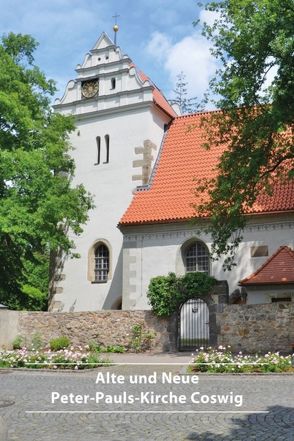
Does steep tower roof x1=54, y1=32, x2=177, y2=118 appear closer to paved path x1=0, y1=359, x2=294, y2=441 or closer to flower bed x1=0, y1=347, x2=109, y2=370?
flower bed x1=0, y1=347, x2=109, y2=370

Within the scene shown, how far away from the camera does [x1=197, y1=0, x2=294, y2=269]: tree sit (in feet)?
49.2

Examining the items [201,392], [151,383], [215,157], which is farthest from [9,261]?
[201,392]

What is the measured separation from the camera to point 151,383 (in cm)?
1186

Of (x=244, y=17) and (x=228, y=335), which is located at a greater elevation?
(x=244, y=17)

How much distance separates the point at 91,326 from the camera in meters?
21.1

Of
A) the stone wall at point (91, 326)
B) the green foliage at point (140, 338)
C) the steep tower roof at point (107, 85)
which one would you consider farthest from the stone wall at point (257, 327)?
the steep tower roof at point (107, 85)

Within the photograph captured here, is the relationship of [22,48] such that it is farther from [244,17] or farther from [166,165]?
[244,17]

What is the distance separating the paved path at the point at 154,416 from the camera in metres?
6.75

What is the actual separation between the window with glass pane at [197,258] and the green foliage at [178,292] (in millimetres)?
2375

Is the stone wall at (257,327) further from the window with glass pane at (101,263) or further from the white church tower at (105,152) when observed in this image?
the window with glass pane at (101,263)

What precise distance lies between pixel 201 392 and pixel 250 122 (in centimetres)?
1016

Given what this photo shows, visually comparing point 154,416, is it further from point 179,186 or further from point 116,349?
point 179,186

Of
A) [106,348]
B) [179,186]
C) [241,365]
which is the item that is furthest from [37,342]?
[241,365]

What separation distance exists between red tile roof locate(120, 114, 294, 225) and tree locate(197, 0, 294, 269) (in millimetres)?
2862
